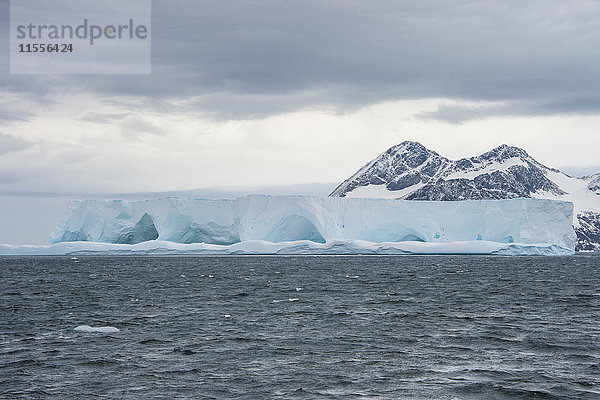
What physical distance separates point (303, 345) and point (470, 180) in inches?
6182

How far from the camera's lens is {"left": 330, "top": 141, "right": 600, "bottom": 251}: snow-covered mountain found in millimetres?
160375

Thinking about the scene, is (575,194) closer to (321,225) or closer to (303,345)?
(321,225)

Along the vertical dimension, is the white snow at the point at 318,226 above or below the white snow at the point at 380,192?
below

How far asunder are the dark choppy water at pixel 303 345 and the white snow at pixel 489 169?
151 meters

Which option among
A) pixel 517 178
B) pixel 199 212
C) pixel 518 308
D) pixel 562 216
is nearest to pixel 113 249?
pixel 199 212

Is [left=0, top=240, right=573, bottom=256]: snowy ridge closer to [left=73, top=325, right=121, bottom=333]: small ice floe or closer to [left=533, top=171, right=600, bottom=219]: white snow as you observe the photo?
[left=73, top=325, right=121, bottom=333]: small ice floe

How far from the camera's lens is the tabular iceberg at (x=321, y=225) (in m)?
52.3

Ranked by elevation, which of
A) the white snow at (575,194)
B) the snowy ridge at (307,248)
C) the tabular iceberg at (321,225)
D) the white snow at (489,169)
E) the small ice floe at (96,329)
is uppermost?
the white snow at (489,169)

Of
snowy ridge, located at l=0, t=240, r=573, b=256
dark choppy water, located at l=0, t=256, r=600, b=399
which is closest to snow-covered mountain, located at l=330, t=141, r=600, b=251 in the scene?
snowy ridge, located at l=0, t=240, r=573, b=256

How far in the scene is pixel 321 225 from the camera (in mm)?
52312

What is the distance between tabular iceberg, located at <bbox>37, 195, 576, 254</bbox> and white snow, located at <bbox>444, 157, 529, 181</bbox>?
4536 inches

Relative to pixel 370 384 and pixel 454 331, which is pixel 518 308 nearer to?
pixel 454 331

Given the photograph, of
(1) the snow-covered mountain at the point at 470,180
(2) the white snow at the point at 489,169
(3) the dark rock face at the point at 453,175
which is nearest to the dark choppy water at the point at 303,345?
(1) the snow-covered mountain at the point at 470,180

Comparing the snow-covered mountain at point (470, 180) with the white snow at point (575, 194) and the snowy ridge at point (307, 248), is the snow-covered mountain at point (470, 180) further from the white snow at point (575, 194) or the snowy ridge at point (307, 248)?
the snowy ridge at point (307, 248)
